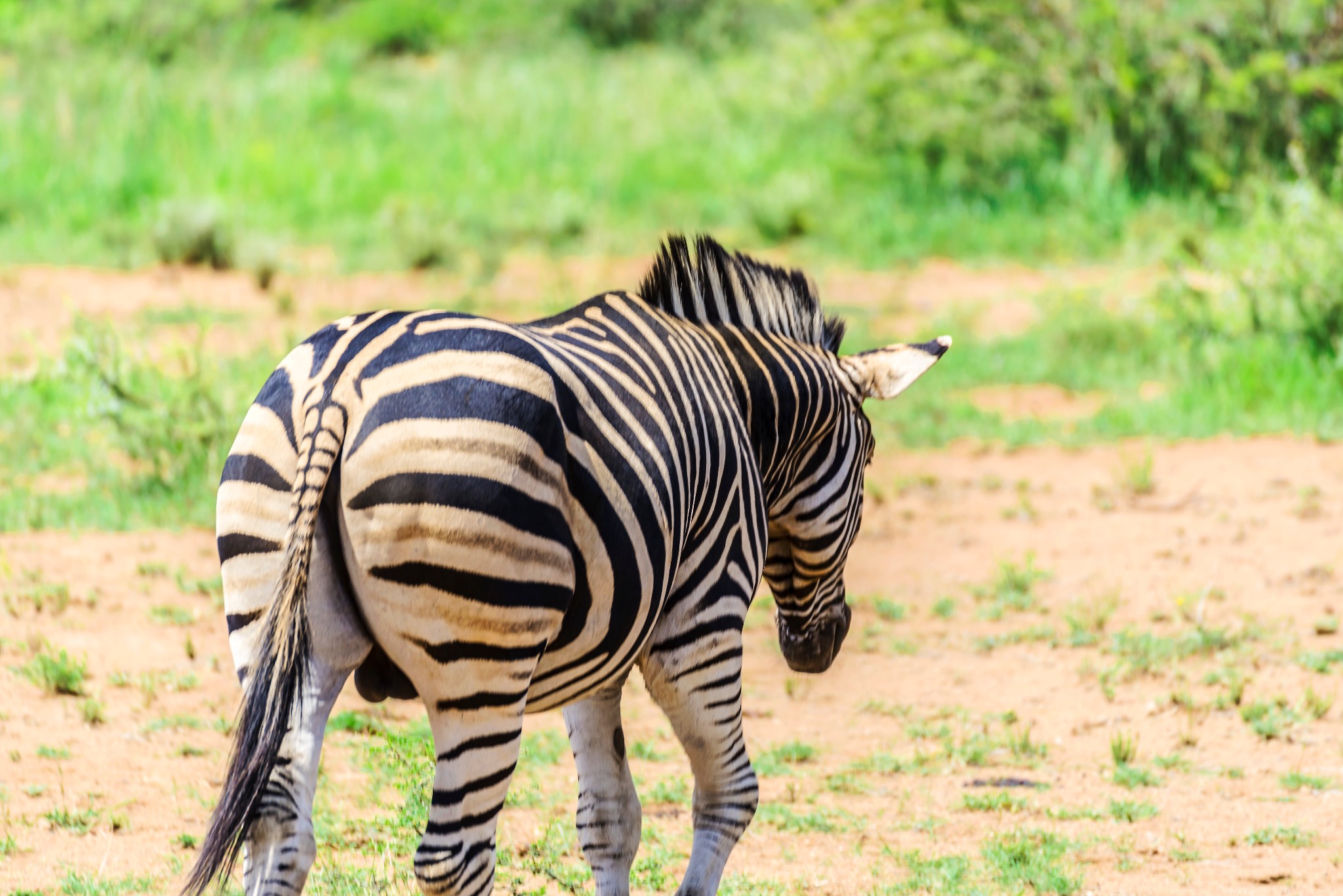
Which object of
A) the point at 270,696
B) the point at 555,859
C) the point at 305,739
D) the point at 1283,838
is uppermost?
the point at 270,696

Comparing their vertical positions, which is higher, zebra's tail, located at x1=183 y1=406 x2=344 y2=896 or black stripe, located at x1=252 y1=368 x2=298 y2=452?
black stripe, located at x1=252 y1=368 x2=298 y2=452

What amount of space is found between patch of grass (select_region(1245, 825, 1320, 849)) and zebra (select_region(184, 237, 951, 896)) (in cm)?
192

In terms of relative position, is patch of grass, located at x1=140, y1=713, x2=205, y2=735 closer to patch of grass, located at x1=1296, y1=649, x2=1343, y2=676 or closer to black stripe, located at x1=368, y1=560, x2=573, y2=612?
black stripe, located at x1=368, y1=560, x2=573, y2=612

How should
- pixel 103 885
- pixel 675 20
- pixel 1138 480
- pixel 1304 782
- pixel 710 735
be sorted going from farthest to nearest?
pixel 675 20, pixel 1138 480, pixel 1304 782, pixel 103 885, pixel 710 735

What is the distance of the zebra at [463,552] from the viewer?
2.37 metres

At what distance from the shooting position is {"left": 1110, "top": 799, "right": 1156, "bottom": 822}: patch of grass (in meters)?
4.26

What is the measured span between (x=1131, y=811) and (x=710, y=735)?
5.91 ft

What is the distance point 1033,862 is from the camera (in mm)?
3906

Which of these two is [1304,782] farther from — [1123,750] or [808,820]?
[808,820]

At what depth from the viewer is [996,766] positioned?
4711 mm

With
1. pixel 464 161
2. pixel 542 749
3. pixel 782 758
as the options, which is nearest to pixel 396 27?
pixel 464 161

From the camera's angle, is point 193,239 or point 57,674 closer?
point 57,674

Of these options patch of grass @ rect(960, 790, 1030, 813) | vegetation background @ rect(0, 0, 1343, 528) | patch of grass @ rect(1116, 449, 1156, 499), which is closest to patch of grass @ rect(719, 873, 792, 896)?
patch of grass @ rect(960, 790, 1030, 813)

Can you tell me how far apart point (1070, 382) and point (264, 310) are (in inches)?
217
